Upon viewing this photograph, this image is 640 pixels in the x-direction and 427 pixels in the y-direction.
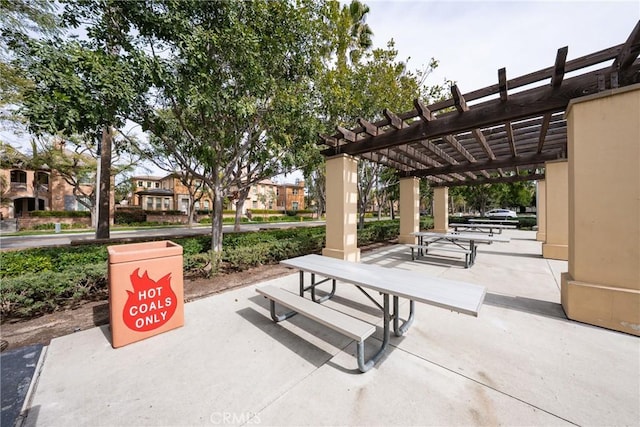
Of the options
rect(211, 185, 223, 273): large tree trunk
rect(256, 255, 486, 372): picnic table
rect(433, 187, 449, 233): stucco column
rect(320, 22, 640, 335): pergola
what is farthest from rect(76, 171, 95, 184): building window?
Answer: rect(433, 187, 449, 233): stucco column

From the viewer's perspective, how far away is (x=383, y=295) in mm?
3123

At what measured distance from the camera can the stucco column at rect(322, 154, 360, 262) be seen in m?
6.82

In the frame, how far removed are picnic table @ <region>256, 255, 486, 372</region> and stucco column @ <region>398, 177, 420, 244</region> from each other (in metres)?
7.89

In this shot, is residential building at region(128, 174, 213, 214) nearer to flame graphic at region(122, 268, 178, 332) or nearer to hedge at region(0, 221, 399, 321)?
hedge at region(0, 221, 399, 321)

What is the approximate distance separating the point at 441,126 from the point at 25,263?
9.03 metres

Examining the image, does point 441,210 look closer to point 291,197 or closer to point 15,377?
point 15,377

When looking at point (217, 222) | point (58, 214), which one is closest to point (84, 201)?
point (58, 214)

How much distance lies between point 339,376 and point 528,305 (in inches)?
158

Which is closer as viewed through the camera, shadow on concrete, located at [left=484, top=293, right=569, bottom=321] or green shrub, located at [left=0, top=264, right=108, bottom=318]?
green shrub, located at [left=0, top=264, right=108, bottom=318]

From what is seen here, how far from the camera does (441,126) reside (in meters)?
5.05

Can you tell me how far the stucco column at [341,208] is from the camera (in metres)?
6.82

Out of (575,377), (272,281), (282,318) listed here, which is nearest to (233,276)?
(272,281)

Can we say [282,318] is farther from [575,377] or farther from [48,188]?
[48,188]

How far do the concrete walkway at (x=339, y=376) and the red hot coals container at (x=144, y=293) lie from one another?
0.20 meters
